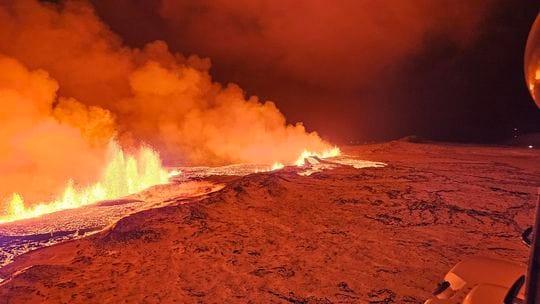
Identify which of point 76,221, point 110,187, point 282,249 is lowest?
point 282,249

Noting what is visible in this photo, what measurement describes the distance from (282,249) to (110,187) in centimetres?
1094

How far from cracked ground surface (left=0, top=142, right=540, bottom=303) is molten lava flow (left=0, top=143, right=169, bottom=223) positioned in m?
4.92

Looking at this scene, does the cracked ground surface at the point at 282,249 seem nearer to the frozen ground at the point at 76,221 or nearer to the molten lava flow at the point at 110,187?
the frozen ground at the point at 76,221

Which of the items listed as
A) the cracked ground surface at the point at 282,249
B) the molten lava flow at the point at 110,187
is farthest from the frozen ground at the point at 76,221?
the molten lava flow at the point at 110,187

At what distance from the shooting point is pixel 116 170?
18.0m

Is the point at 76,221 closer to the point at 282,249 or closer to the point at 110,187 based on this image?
the point at 110,187

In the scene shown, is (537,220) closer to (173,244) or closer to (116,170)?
(173,244)

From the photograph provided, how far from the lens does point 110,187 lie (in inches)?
595

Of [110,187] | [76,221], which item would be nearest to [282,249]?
[76,221]

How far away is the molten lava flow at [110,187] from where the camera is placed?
11836mm

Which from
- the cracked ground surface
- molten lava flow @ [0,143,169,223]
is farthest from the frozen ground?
molten lava flow @ [0,143,169,223]

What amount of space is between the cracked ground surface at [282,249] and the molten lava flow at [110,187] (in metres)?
4.92

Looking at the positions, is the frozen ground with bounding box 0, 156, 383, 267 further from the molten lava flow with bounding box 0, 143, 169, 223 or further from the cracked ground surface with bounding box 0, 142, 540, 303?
the molten lava flow with bounding box 0, 143, 169, 223

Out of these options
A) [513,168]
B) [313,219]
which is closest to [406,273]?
[313,219]
